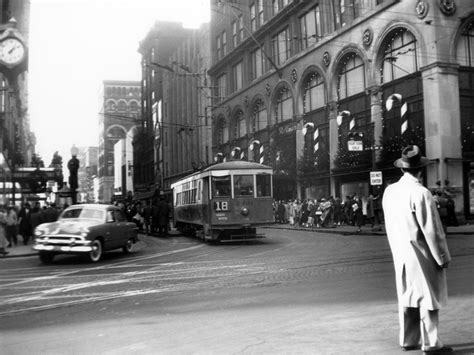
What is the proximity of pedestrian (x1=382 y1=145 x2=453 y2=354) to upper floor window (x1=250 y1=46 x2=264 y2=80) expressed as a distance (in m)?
41.8

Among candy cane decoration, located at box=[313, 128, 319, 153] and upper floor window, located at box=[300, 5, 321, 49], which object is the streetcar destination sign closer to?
candy cane decoration, located at box=[313, 128, 319, 153]

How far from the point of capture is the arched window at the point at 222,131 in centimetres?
5304

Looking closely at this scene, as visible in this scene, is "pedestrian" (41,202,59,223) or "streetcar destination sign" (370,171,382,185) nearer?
"pedestrian" (41,202,59,223)

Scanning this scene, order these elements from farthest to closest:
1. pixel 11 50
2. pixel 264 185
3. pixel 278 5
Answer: pixel 278 5, pixel 264 185, pixel 11 50

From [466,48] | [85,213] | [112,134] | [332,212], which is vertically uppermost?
[112,134]

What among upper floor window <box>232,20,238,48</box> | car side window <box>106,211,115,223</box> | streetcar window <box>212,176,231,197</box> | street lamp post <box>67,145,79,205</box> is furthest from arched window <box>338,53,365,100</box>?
upper floor window <box>232,20,238,48</box>

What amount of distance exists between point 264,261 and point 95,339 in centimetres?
772

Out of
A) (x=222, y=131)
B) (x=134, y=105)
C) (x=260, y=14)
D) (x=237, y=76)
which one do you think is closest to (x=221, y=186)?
(x=260, y=14)

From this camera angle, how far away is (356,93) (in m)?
31.0

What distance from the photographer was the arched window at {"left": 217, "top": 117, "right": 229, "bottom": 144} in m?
53.0

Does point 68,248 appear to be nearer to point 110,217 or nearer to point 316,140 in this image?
point 110,217

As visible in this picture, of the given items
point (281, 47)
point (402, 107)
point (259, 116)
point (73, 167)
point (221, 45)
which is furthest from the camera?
point (221, 45)

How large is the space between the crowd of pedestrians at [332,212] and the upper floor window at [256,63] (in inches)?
654

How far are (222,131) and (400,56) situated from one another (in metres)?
28.7
